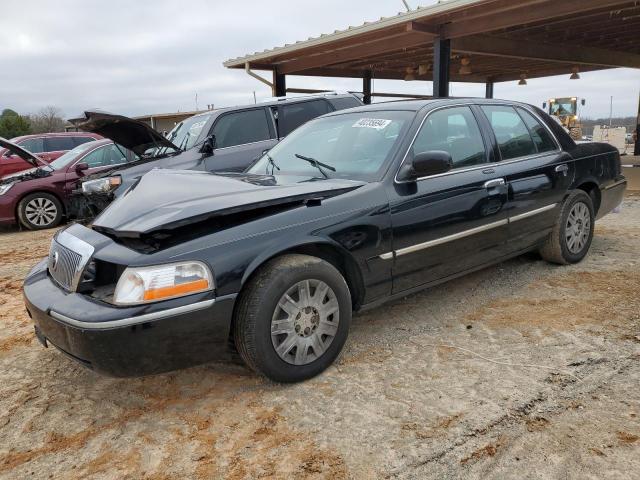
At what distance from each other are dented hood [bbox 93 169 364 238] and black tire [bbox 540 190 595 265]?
2.35 metres

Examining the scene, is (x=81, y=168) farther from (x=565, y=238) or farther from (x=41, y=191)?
(x=565, y=238)

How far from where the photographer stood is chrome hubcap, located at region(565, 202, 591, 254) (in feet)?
15.4

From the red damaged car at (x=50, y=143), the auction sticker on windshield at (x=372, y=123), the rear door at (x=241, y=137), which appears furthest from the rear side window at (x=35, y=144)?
the auction sticker on windshield at (x=372, y=123)

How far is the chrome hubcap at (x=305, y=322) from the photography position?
2.72 m

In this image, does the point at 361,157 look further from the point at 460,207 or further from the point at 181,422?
the point at 181,422

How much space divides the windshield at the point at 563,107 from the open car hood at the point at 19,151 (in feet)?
105

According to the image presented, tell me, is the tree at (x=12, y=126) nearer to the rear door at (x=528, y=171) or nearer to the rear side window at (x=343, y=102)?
the rear side window at (x=343, y=102)

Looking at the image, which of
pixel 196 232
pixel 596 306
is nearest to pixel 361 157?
pixel 196 232

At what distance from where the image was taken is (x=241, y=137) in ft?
23.1

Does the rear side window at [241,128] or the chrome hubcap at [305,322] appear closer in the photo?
the chrome hubcap at [305,322]

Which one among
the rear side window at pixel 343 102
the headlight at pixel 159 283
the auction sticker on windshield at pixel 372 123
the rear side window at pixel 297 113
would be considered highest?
the rear side window at pixel 343 102

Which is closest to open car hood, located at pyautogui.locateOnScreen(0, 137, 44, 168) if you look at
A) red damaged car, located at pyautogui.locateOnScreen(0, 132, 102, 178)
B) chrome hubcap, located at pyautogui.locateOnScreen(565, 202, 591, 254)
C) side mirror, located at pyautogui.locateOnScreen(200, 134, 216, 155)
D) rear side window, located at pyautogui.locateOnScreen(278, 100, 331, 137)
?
side mirror, located at pyautogui.locateOnScreen(200, 134, 216, 155)

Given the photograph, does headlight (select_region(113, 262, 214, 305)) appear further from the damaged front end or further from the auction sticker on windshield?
the auction sticker on windshield

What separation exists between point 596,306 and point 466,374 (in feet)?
5.21
